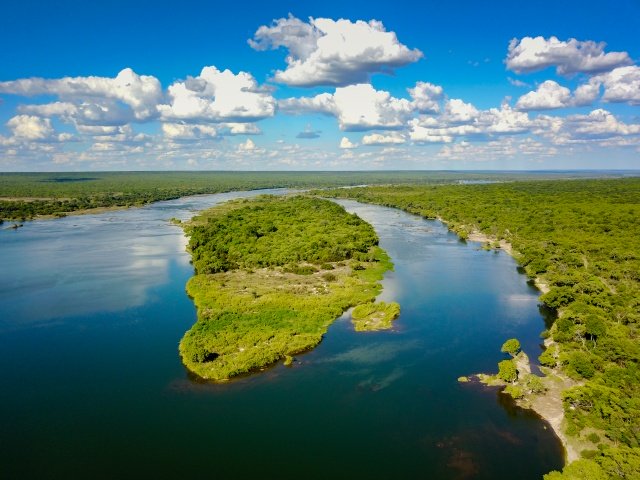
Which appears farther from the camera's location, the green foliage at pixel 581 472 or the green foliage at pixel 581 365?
the green foliage at pixel 581 365

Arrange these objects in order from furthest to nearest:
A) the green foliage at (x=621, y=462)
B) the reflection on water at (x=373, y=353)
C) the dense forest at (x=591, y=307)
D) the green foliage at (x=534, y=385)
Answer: the reflection on water at (x=373, y=353), the green foliage at (x=534, y=385), the dense forest at (x=591, y=307), the green foliage at (x=621, y=462)

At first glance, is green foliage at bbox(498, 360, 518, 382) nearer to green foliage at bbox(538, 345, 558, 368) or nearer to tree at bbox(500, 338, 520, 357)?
tree at bbox(500, 338, 520, 357)

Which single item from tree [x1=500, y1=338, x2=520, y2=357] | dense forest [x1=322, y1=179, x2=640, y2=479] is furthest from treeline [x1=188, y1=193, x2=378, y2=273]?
tree [x1=500, y1=338, x2=520, y2=357]

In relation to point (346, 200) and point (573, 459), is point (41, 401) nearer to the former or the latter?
point (573, 459)

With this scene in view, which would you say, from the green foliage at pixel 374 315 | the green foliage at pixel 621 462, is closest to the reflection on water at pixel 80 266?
the green foliage at pixel 374 315

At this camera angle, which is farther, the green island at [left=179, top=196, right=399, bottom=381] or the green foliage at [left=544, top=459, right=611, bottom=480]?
the green island at [left=179, top=196, right=399, bottom=381]

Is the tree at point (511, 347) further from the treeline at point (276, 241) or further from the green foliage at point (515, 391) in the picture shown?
the treeline at point (276, 241)


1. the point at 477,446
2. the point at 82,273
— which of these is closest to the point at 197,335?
the point at 477,446

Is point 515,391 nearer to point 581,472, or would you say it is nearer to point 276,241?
point 581,472
